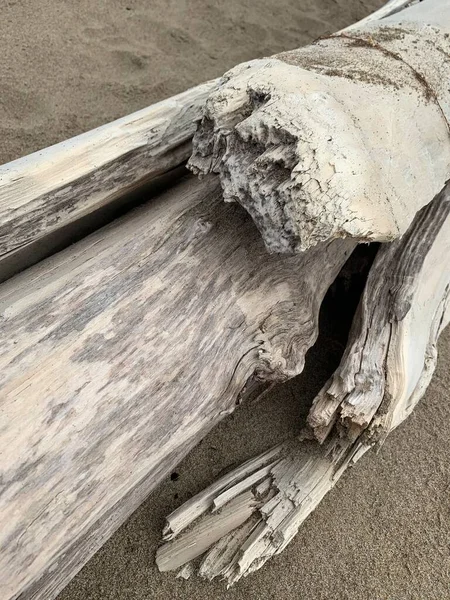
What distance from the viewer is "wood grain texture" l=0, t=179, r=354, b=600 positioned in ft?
2.97

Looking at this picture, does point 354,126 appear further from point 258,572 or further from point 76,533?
point 258,572

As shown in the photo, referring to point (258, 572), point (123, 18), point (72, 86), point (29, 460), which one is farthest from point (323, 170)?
point (123, 18)

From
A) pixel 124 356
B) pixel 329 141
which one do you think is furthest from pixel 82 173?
pixel 329 141

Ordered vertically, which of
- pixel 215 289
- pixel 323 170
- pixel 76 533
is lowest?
pixel 76 533

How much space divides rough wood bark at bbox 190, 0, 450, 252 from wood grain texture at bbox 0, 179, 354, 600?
0.19 meters

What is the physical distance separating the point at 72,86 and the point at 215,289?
167 centimetres

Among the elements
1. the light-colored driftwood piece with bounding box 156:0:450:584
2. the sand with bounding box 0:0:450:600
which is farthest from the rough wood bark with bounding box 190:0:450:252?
the sand with bounding box 0:0:450:600

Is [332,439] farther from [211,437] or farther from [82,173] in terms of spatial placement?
[82,173]

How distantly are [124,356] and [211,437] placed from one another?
0.66 m

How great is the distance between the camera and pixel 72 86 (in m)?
2.41

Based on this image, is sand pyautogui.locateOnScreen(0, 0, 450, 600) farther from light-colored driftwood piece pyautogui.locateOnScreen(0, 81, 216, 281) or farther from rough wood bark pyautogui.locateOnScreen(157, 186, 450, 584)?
light-colored driftwood piece pyautogui.locateOnScreen(0, 81, 216, 281)

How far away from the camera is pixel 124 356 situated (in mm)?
1049

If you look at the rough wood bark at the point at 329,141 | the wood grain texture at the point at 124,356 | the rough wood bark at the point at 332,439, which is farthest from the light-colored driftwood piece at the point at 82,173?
the rough wood bark at the point at 332,439

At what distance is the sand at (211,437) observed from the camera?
4.61 feet
